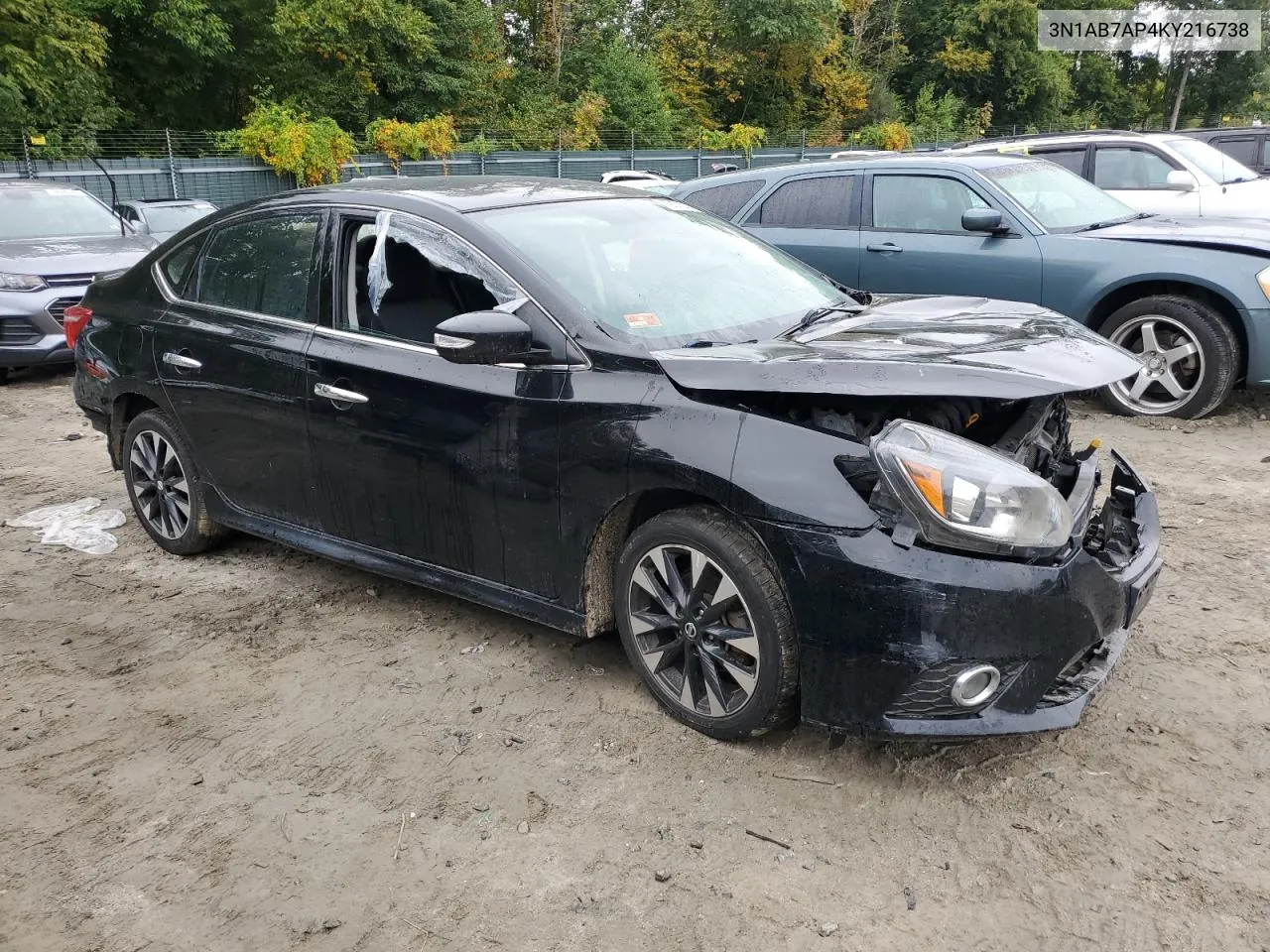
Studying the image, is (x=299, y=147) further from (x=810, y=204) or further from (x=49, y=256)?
(x=810, y=204)

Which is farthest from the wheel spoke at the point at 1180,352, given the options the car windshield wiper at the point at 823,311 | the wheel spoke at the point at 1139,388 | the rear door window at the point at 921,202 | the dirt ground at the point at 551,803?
the car windshield wiper at the point at 823,311

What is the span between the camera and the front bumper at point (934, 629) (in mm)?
2619

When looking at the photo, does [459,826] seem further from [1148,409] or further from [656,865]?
[1148,409]

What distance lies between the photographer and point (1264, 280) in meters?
6.09

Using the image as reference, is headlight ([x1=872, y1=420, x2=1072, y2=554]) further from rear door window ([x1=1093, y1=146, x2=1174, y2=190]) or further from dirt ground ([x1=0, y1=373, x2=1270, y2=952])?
rear door window ([x1=1093, y1=146, x2=1174, y2=190])

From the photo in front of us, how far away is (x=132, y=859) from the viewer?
2.78 m

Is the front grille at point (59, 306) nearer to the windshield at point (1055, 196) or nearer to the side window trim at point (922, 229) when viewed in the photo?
the side window trim at point (922, 229)

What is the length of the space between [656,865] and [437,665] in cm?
138

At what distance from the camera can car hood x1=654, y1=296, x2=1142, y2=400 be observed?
8.80ft

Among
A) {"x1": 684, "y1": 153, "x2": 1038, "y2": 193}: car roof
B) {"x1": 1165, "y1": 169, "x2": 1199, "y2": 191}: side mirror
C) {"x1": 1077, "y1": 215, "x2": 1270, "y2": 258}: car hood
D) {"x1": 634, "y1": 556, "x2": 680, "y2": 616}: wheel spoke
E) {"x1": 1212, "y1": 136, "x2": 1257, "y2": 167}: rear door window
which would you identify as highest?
{"x1": 1212, "y1": 136, "x2": 1257, "y2": 167}: rear door window

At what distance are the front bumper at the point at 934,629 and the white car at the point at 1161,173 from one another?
25.9 ft

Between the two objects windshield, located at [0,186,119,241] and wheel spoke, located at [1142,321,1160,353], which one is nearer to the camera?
wheel spoke, located at [1142,321,1160,353]

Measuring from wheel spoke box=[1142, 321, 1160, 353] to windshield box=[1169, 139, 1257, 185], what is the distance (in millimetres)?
4172

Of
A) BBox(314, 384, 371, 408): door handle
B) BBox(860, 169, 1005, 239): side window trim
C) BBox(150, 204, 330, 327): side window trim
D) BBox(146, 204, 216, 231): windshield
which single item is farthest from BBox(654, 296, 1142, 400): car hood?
BBox(146, 204, 216, 231): windshield
